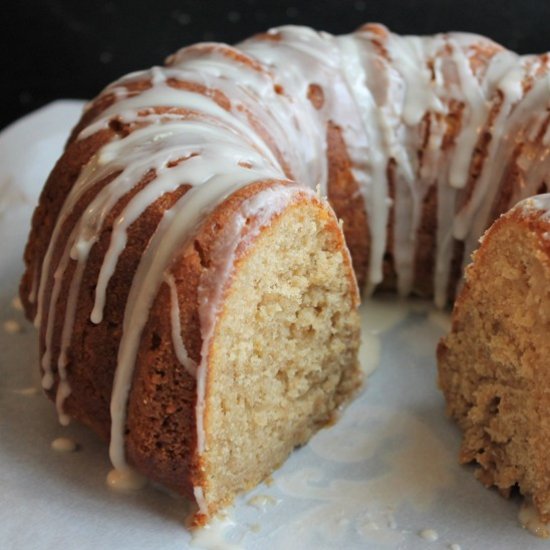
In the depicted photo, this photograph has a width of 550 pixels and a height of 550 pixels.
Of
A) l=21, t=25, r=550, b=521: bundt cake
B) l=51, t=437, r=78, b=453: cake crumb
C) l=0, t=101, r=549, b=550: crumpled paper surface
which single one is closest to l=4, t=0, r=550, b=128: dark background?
l=21, t=25, r=550, b=521: bundt cake

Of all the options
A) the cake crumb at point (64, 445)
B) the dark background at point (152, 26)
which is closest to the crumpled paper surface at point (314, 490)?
the cake crumb at point (64, 445)

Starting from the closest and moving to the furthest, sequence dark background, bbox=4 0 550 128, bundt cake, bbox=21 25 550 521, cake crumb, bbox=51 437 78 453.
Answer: bundt cake, bbox=21 25 550 521 < cake crumb, bbox=51 437 78 453 < dark background, bbox=4 0 550 128

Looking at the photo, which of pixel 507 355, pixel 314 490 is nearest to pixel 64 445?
pixel 314 490

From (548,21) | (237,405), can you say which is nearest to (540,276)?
(237,405)

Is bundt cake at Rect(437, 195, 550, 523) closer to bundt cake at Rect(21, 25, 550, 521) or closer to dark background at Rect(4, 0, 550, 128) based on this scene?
bundt cake at Rect(21, 25, 550, 521)

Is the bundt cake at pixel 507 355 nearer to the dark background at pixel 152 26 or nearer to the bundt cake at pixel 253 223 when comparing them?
the bundt cake at pixel 253 223

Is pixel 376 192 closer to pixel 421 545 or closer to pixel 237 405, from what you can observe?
pixel 237 405
